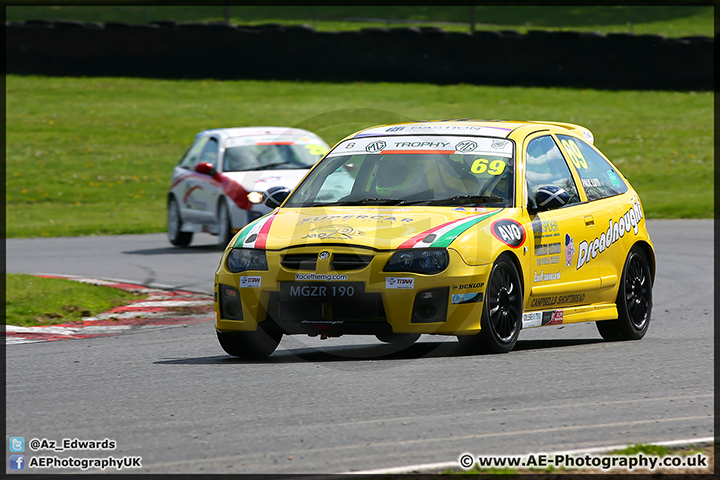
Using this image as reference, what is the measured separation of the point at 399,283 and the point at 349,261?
345 mm

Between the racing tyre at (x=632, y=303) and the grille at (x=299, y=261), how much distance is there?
2.85m

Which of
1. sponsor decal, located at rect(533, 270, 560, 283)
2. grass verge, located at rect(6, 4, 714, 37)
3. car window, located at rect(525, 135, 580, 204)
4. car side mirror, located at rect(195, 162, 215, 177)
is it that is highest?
grass verge, located at rect(6, 4, 714, 37)

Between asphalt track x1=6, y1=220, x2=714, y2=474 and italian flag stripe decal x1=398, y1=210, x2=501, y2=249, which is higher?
italian flag stripe decal x1=398, y1=210, x2=501, y2=249

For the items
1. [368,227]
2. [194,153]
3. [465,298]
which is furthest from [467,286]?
[194,153]

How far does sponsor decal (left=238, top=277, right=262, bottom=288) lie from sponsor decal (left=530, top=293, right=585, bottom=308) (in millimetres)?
1937

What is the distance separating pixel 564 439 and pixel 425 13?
5984cm

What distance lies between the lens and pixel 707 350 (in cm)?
863

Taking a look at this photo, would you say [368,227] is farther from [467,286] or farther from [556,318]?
[556,318]

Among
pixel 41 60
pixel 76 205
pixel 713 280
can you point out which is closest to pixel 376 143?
pixel 713 280

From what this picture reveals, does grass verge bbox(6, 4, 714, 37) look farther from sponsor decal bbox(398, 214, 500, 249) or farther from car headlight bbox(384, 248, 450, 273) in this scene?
car headlight bbox(384, 248, 450, 273)

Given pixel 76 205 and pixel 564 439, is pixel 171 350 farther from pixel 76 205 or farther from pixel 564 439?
pixel 76 205

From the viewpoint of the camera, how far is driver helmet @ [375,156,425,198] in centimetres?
841

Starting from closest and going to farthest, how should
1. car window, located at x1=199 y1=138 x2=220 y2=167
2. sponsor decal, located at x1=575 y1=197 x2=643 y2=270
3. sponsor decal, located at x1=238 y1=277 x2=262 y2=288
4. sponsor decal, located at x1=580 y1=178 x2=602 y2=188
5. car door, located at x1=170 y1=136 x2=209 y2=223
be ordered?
sponsor decal, located at x1=238 y1=277 x2=262 y2=288
sponsor decal, located at x1=575 y1=197 x2=643 y2=270
sponsor decal, located at x1=580 y1=178 x2=602 y2=188
car window, located at x1=199 y1=138 x2=220 y2=167
car door, located at x1=170 y1=136 x2=209 y2=223

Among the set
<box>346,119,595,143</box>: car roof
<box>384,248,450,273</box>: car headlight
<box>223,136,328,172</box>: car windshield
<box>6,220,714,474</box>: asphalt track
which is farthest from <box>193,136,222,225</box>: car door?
<box>384,248,450,273</box>: car headlight
